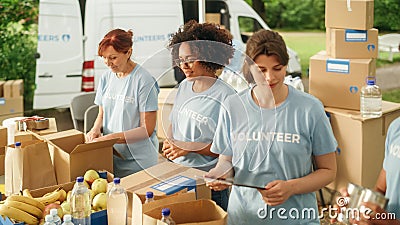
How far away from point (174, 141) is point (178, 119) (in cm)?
9

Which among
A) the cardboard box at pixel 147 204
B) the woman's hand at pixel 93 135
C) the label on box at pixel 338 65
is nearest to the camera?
the cardboard box at pixel 147 204

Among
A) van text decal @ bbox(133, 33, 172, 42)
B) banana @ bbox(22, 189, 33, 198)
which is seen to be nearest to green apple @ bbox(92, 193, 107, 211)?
banana @ bbox(22, 189, 33, 198)

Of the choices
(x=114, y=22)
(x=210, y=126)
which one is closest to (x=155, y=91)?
(x=210, y=126)

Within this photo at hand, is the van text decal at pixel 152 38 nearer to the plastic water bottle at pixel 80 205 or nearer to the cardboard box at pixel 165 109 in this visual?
the cardboard box at pixel 165 109

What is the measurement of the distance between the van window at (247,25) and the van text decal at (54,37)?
180cm

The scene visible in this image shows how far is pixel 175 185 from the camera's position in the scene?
2230 millimetres

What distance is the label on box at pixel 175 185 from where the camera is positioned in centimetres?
219

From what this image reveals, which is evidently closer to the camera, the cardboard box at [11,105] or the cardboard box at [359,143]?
the cardboard box at [359,143]

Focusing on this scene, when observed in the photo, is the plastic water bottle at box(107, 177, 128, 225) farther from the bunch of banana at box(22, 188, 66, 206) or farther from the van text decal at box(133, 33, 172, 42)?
the van text decal at box(133, 33, 172, 42)

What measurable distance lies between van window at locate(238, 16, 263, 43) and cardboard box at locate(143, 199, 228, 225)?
4323 millimetres

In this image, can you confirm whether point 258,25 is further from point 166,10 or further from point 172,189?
point 172,189

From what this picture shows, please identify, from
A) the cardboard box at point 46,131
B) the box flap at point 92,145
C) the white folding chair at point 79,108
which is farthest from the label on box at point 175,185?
the white folding chair at point 79,108

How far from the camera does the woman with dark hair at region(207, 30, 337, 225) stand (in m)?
2.10

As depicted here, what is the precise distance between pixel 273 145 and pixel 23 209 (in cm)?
90
